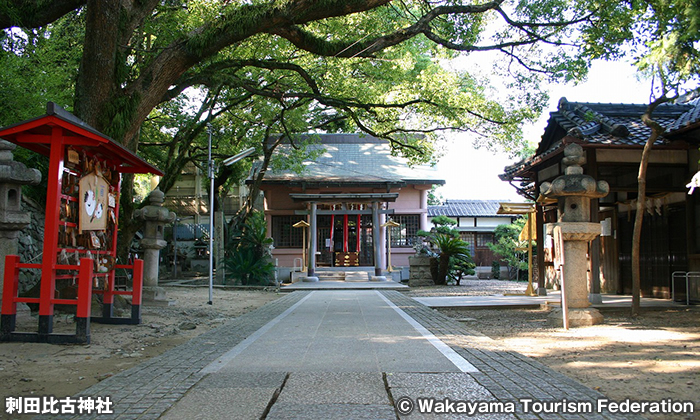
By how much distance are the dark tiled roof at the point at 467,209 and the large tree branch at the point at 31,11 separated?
26838 millimetres

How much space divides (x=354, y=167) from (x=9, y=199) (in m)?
20.0

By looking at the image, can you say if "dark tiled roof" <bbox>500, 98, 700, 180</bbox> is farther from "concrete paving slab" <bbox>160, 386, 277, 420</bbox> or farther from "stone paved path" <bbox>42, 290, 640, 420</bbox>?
"concrete paving slab" <bbox>160, 386, 277, 420</bbox>

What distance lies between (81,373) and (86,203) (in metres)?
2.96

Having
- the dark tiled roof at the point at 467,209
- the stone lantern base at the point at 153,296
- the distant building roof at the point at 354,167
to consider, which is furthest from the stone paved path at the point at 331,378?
the dark tiled roof at the point at 467,209

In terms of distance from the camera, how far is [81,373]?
5418mm

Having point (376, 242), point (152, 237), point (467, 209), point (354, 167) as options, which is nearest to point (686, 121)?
point (152, 237)

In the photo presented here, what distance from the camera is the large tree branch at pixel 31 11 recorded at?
8.77 m

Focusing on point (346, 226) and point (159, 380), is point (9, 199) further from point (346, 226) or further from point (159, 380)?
point (346, 226)

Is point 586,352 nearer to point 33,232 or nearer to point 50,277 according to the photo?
point 50,277

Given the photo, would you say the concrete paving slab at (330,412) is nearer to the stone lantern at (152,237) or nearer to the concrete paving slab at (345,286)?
the stone lantern at (152,237)

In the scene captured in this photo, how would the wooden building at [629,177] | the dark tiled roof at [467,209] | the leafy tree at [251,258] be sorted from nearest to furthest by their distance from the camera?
1. the wooden building at [629,177]
2. the leafy tree at [251,258]
3. the dark tiled roof at [467,209]

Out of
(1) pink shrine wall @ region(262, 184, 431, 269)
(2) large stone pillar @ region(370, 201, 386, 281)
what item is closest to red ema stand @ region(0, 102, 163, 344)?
(2) large stone pillar @ region(370, 201, 386, 281)

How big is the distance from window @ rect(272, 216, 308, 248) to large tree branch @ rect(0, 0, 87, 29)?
54.3 feet

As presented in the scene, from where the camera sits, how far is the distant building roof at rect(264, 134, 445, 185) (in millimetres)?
24266
